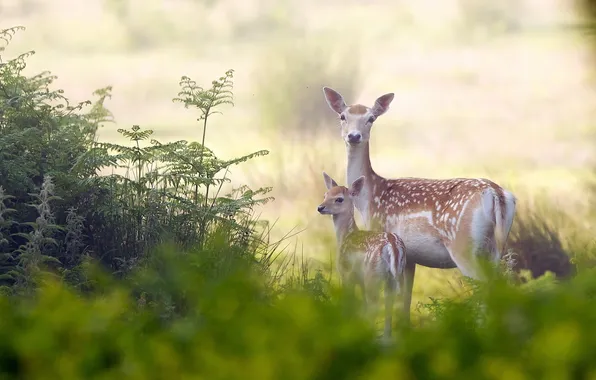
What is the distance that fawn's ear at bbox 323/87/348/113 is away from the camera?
737cm

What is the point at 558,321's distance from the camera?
2.12 m

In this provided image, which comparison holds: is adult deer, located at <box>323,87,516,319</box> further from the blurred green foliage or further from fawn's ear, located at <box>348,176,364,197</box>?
the blurred green foliage

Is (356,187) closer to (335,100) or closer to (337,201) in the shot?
(337,201)

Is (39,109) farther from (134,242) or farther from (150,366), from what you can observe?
(150,366)

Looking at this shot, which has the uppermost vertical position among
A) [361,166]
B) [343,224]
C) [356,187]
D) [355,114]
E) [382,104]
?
[382,104]

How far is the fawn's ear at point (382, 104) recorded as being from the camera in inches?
289

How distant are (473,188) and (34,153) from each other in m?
3.65

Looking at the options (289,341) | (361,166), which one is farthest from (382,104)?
(289,341)

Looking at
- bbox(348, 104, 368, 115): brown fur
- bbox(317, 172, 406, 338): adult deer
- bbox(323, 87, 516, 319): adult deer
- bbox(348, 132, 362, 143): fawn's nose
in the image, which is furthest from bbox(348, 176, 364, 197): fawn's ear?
bbox(348, 104, 368, 115): brown fur

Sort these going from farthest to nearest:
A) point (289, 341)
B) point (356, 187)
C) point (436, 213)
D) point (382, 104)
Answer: point (382, 104) → point (356, 187) → point (436, 213) → point (289, 341)

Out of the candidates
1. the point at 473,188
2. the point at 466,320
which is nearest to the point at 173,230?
the point at 473,188

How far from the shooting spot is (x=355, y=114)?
23.7 feet

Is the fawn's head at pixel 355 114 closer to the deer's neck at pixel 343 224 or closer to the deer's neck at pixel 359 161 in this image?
the deer's neck at pixel 359 161

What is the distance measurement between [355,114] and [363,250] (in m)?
1.28
